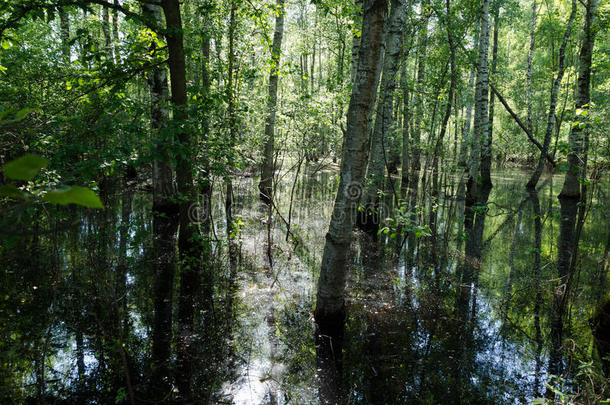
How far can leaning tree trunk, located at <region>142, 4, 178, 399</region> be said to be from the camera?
3.71m

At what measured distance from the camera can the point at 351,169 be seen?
3.95 metres

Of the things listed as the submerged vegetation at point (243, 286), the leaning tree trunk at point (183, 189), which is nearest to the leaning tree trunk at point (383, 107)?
the submerged vegetation at point (243, 286)

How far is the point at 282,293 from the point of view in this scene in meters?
5.42

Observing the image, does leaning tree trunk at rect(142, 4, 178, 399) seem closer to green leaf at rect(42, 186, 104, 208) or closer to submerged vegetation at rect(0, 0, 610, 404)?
submerged vegetation at rect(0, 0, 610, 404)

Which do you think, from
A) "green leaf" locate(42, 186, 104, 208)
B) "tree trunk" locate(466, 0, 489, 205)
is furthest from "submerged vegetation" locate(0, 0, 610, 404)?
"tree trunk" locate(466, 0, 489, 205)

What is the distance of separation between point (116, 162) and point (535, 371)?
546 centimetres

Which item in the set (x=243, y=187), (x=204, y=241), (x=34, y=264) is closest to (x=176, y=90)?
(x=204, y=241)

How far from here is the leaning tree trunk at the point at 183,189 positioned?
12.9 ft

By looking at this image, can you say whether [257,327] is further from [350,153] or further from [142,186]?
[142,186]

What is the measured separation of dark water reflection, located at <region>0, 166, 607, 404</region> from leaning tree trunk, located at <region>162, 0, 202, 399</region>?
18 cm

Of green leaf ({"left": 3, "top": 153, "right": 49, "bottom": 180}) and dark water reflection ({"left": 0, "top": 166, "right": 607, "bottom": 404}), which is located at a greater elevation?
green leaf ({"left": 3, "top": 153, "right": 49, "bottom": 180})

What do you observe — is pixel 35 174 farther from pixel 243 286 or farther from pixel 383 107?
pixel 383 107

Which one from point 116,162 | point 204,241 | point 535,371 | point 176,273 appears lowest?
point 535,371

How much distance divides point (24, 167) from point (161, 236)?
792 cm
